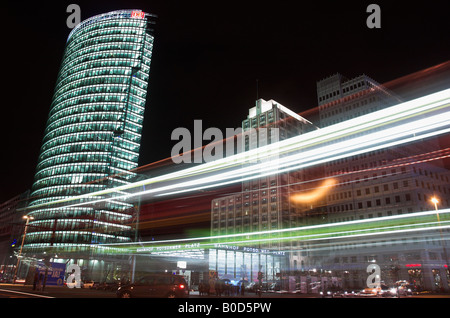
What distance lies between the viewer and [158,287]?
15109 millimetres

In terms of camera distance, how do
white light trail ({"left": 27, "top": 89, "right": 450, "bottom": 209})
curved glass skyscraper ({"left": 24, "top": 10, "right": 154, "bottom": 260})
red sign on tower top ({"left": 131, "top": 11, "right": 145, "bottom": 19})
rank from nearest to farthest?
white light trail ({"left": 27, "top": 89, "right": 450, "bottom": 209})
curved glass skyscraper ({"left": 24, "top": 10, "right": 154, "bottom": 260})
red sign on tower top ({"left": 131, "top": 11, "right": 145, "bottom": 19})

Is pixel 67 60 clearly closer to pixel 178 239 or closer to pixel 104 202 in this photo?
pixel 104 202

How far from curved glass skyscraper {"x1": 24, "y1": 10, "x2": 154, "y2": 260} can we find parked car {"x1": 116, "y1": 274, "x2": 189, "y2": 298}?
81.6 meters

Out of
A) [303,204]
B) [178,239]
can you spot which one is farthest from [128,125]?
[178,239]

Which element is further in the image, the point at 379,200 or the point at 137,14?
the point at 137,14

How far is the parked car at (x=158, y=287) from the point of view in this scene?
15.0 metres

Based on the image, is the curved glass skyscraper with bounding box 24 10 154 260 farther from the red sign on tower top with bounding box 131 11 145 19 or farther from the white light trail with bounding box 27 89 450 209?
the white light trail with bounding box 27 89 450 209

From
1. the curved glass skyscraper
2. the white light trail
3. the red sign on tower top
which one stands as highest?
the red sign on tower top

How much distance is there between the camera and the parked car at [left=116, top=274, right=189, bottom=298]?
15.0 meters

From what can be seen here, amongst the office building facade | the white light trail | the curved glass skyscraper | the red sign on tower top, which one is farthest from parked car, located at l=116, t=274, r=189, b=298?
the red sign on tower top

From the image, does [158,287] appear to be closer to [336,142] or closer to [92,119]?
[336,142]

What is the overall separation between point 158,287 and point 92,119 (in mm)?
100705

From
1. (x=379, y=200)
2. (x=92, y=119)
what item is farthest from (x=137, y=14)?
(x=379, y=200)

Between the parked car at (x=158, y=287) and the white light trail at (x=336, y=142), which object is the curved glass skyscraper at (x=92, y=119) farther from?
the parked car at (x=158, y=287)
